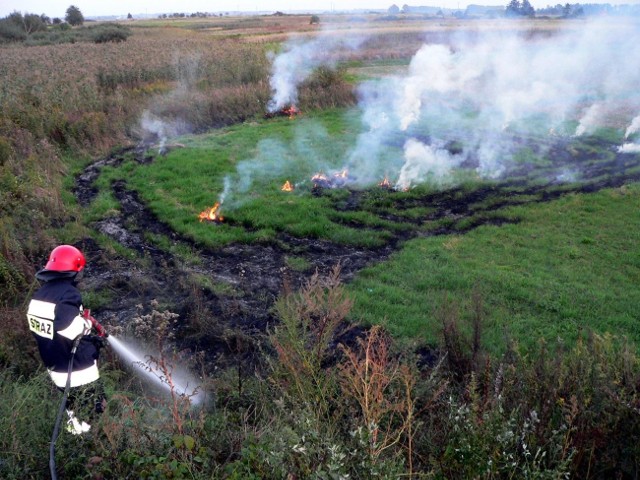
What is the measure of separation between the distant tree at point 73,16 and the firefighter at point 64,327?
56048 millimetres

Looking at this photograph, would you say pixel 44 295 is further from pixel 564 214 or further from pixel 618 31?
pixel 618 31

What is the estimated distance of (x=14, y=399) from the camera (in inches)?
185

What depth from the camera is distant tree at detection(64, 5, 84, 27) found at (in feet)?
165

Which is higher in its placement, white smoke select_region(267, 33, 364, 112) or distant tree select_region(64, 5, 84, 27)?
distant tree select_region(64, 5, 84, 27)

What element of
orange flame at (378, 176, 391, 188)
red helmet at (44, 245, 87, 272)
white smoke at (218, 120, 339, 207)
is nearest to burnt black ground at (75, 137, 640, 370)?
orange flame at (378, 176, 391, 188)

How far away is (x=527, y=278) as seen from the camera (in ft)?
28.5

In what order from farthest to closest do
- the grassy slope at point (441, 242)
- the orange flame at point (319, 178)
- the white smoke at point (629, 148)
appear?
the white smoke at point (629, 148) < the orange flame at point (319, 178) < the grassy slope at point (441, 242)

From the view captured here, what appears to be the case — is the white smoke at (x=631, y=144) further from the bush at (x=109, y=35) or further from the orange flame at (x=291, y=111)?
the bush at (x=109, y=35)

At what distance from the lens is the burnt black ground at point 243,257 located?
7922 millimetres

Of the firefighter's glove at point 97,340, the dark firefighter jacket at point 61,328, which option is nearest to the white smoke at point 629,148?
the firefighter's glove at point 97,340

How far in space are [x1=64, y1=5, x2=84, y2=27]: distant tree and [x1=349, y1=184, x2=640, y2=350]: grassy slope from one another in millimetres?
53943

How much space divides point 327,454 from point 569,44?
2643 cm


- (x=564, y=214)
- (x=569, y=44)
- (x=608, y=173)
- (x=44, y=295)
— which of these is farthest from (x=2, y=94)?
(x=569, y=44)

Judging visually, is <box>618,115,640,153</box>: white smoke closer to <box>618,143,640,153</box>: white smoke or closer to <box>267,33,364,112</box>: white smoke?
<box>618,143,640,153</box>: white smoke
